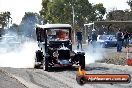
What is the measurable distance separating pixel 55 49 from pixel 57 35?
986 millimetres

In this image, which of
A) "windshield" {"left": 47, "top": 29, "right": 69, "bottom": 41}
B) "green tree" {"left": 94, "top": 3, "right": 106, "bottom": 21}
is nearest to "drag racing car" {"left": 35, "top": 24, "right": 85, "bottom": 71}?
"windshield" {"left": 47, "top": 29, "right": 69, "bottom": 41}

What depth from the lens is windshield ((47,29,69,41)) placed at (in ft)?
64.5

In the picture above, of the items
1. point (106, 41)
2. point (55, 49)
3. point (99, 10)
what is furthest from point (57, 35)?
point (99, 10)

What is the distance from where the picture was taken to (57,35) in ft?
A: 65.0

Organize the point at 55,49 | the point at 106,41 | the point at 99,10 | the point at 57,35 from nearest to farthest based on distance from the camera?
the point at 55,49 < the point at 57,35 < the point at 106,41 < the point at 99,10

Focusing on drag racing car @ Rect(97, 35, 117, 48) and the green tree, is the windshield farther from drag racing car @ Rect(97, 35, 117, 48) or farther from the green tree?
the green tree

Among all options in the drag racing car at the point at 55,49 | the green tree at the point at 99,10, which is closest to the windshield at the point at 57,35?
the drag racing car at the point at 55,49

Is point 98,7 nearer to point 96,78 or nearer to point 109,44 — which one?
point 109,44

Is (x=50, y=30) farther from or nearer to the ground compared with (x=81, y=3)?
nearer to the ground

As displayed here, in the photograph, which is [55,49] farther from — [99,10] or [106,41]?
[99,10]

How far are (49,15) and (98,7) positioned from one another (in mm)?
13229

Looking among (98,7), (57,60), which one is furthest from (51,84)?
(98,7)

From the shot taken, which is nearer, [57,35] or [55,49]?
[55,49]

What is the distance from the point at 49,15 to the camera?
7512 centimetres
